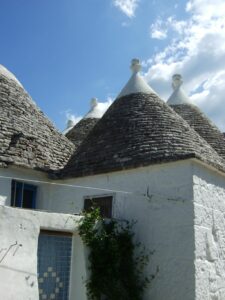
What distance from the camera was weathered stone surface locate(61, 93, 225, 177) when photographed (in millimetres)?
10836

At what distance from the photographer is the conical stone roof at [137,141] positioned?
1083cm

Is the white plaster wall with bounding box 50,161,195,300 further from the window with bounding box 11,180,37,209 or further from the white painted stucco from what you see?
the window with bounding box 11,180,37,209

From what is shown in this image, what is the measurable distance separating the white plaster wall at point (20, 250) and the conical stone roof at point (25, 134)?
2840mm

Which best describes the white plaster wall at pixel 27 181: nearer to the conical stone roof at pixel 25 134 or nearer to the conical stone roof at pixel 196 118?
the conical stone roof at pixel 25 134

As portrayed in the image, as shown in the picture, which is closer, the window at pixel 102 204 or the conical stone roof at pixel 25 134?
the window at pixel 102 204

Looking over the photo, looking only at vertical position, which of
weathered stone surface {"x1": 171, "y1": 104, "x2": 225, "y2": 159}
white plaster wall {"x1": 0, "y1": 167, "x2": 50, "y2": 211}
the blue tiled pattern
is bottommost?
the blue tiled pattern

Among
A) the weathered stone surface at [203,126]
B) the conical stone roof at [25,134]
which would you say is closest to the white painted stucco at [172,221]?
the conical stone roof at [25,134]

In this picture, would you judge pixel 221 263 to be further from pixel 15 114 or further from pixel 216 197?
pixel 15 114

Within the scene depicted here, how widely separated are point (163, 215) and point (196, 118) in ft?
19.9

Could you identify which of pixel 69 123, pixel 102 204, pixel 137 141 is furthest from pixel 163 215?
pixel 69 123

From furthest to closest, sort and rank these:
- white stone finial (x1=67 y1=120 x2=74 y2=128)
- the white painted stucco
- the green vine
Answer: white stone finial (x1=67 y1=120 x2=74 y2=128) → the white painted stucco → the green vine

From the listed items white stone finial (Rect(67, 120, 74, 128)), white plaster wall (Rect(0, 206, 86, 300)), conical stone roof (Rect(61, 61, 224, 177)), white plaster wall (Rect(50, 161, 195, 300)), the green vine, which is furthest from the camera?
white stone finial (Rect(67, 120, 74, 128))

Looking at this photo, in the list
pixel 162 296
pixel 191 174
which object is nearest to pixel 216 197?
pixel 191 174

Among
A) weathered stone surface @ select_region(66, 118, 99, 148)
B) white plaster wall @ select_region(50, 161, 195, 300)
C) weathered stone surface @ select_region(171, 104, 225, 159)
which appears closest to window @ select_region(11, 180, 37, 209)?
white plaster wall @ select_region(50, 161, 195, 300)
